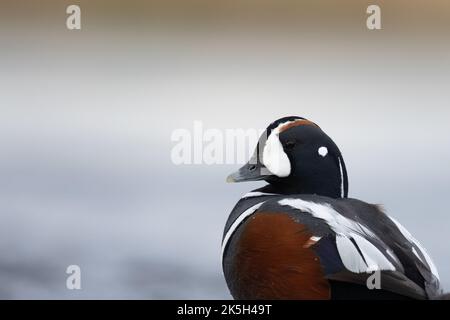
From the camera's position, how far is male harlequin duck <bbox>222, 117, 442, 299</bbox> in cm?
145

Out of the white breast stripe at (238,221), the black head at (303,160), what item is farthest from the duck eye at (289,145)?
the white breast stripe at (238,221)

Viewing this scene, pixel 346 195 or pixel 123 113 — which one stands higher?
pixel 123 113

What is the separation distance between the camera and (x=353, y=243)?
1444 mm

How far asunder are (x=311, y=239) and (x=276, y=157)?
20 cm

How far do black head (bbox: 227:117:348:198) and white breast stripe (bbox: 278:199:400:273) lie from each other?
0.33ft

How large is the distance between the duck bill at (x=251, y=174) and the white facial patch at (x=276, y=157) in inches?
0.5

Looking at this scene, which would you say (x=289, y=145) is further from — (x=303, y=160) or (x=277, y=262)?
(x=277, y=262)

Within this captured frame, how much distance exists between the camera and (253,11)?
6.28 feet

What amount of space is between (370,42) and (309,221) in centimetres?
62

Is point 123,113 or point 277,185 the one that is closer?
point 277,185
